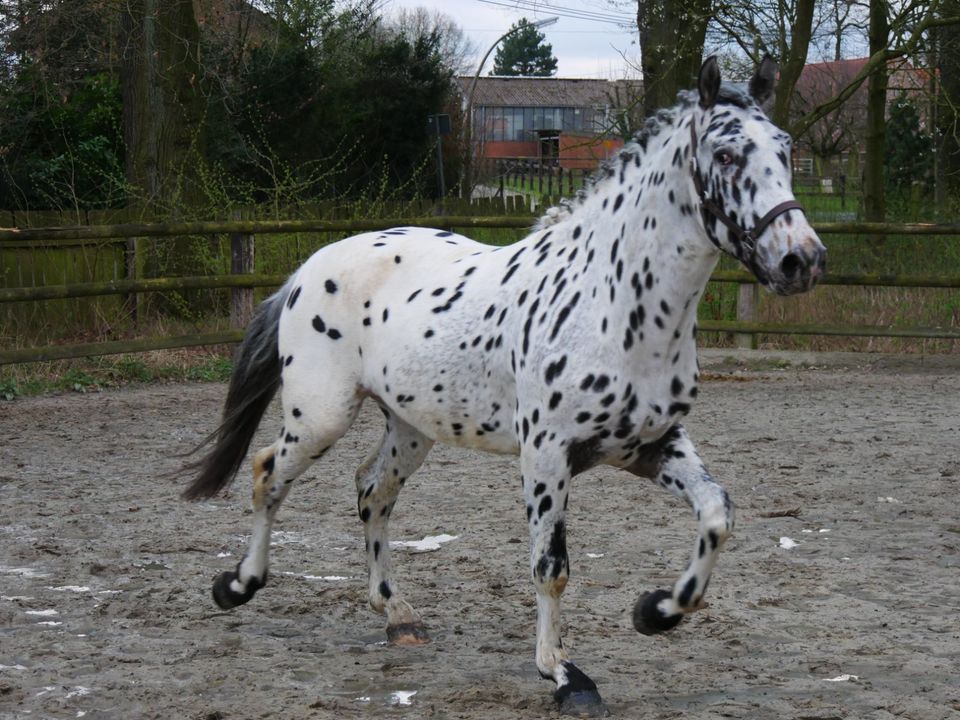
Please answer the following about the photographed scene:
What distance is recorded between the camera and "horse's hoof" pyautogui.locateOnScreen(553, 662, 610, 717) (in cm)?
349

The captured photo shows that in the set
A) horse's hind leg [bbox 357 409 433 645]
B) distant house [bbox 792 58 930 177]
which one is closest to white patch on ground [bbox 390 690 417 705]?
horse's hind leg [bbox 357 409 433 645]

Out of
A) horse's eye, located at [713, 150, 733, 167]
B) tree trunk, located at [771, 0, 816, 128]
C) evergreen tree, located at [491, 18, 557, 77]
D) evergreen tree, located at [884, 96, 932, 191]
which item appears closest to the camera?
horse's eye, located at [713, 150, 733, 167]

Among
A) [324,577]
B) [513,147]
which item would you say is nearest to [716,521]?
[324,577]

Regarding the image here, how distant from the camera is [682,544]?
5.46m

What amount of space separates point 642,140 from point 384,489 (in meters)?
1.65

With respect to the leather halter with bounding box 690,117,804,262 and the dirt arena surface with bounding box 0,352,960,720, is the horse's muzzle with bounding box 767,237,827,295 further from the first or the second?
the dirt arena surface with bounding box 0,352,960,720

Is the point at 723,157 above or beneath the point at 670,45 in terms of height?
beneath

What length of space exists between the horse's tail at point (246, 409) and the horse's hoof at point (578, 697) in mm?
1961

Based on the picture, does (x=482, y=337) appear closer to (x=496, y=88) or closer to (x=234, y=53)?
(x=234, y=53)

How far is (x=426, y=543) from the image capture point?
5.57m

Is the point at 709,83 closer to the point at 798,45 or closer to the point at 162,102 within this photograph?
the point at 162,102

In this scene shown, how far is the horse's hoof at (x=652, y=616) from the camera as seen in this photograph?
144 inches

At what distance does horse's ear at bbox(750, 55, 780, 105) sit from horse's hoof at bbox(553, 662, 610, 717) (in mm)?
1769

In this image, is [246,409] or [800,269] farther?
[246,409]
